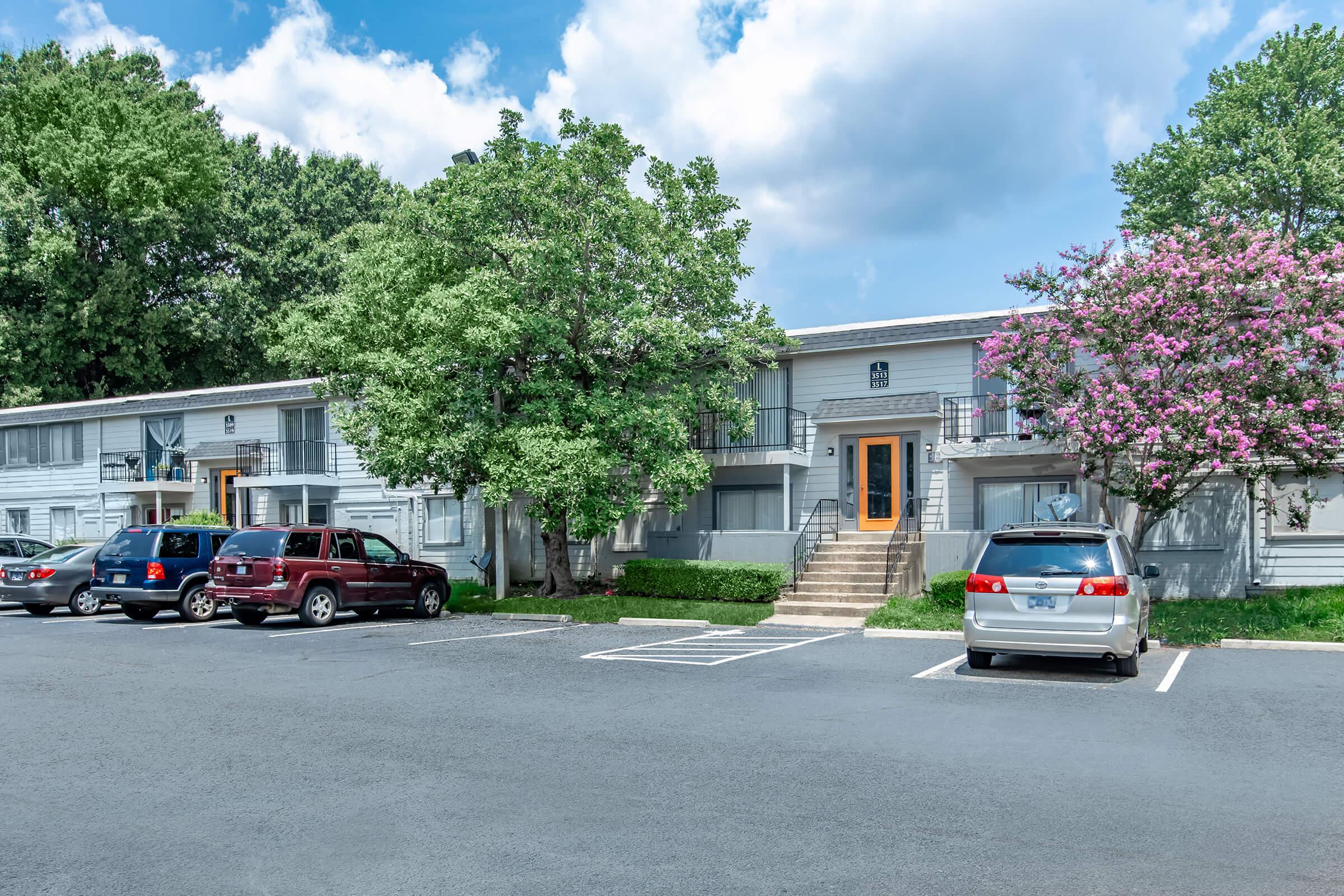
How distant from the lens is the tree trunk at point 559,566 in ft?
75.2

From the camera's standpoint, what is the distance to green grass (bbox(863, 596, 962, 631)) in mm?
17062

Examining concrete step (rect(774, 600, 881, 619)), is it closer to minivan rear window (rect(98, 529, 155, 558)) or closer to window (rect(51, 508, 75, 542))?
minivan rear window (rect(98, 529, 155, 558))

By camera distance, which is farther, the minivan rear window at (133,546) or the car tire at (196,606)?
the car tire at (196,606)

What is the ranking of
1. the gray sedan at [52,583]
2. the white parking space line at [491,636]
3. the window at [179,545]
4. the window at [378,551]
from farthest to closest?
the gray sedan at [52,583]
the window at [378,551]
the window at [179,545]
the white parking space line at [491,636]

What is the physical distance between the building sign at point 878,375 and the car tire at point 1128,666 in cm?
1172

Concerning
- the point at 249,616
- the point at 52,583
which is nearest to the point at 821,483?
the point at 249,616

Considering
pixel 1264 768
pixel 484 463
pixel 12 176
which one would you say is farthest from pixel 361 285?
pixel 12 176

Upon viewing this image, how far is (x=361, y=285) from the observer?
2245cm

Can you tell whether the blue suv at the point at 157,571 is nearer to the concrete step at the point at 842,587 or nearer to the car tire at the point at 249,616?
the car tire at the point at 249,616

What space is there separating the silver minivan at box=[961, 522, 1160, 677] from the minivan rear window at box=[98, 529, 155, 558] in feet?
49.4

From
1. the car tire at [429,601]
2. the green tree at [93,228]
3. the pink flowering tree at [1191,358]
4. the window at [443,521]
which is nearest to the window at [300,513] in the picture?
the window at [443,521]

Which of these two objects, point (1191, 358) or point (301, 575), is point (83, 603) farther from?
point (1191, 358)

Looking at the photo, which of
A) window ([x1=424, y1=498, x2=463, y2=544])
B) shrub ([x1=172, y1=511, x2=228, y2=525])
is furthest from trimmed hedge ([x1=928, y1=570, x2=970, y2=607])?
shrub ([x1=172, y1=511, x2=228, y2=525])

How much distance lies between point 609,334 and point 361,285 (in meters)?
5.67
